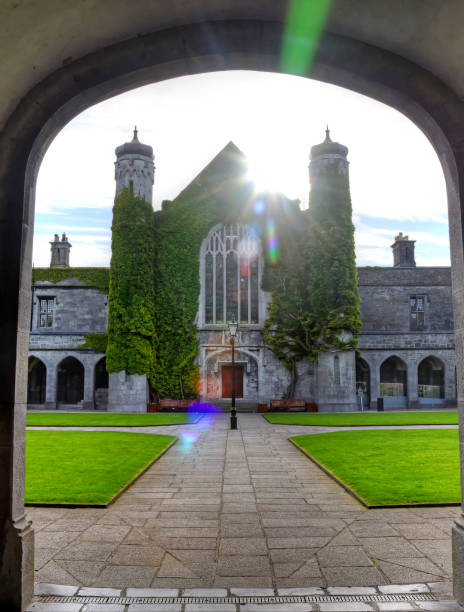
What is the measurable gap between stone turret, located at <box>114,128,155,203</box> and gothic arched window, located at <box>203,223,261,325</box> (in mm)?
4159

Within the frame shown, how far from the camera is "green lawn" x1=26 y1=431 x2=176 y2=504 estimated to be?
7.35 meters

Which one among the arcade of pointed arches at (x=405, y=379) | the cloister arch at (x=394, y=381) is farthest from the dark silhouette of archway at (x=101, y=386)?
the cloister arch at (x=394, y=381)

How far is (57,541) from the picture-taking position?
5.37 meters

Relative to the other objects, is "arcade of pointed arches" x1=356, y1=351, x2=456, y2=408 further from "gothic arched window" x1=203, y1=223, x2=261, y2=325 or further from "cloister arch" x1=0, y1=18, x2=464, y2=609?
"cloister arch" x1=0, y1=18, x2=464, y2=609

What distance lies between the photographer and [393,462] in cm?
971

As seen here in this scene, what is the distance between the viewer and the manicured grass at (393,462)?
287 inches

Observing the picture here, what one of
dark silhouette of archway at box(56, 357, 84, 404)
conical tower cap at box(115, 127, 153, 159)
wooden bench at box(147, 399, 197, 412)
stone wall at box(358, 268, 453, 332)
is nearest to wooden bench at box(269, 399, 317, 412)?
wooden bench at box(147, 399, 197, 412)

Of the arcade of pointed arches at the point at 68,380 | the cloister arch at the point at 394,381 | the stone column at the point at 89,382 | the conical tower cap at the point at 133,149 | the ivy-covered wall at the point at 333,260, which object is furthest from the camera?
the cloister arch at the point at 394,381

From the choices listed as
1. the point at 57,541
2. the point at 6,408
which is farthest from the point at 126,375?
the point at 6,408

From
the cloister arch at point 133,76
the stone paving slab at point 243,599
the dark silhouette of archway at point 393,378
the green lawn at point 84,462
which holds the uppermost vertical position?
the cloister arch at point 133,76

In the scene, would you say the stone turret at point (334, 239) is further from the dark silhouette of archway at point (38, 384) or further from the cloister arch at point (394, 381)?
the dark silhouette of archway at point (38, 384)

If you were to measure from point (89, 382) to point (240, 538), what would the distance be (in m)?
23.7

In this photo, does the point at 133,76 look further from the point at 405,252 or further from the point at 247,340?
the point at 405,252

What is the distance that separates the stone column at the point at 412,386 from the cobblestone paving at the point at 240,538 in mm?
21220
